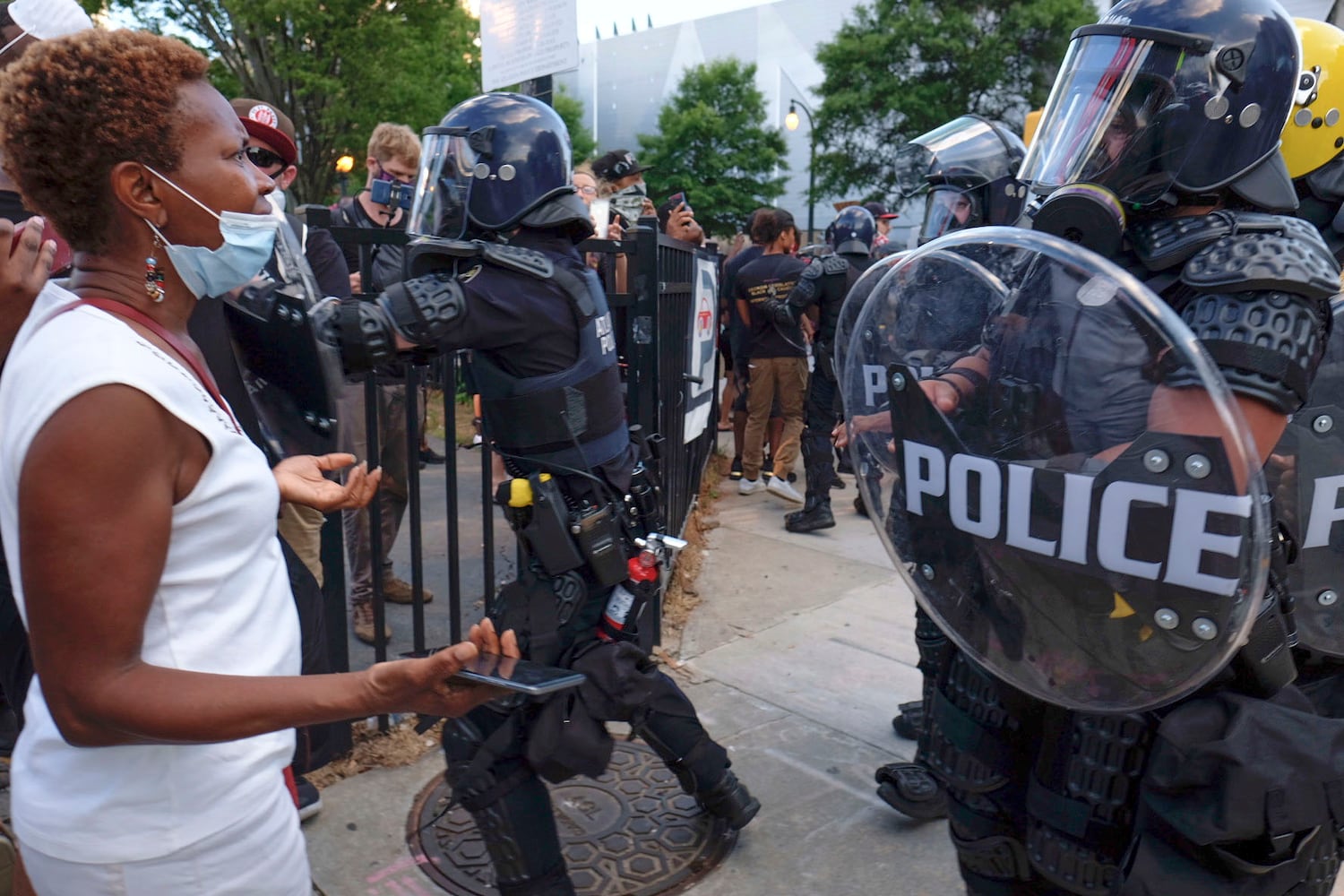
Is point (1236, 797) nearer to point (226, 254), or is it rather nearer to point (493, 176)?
point (226, 254)

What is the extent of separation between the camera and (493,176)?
2695 millimetres

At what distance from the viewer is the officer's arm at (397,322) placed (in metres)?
2.26

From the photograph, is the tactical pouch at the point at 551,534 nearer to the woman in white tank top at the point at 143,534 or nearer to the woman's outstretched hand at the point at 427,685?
the woman in white tank top at the point at 143,534

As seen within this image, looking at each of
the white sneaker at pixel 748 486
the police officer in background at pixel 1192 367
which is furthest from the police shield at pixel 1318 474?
the white sneaker at pixel 748 486

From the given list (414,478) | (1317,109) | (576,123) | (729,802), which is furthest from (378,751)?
(576,123)

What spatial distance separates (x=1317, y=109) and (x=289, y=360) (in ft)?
7.40

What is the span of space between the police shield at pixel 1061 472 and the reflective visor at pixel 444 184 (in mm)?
1314

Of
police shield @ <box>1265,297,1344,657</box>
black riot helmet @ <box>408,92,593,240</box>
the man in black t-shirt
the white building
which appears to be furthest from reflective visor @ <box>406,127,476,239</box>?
the white building

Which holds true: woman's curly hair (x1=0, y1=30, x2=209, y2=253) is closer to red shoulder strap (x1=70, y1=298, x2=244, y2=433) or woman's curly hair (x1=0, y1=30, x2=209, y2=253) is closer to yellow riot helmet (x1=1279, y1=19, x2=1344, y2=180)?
red shoulder strap (x1=70, y1=298, x2=244, y2=433)

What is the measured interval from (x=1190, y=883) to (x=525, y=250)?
199 cm

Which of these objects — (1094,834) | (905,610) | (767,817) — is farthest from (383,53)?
(1094,834)

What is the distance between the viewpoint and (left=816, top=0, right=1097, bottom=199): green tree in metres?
36.1

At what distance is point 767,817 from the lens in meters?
3.23

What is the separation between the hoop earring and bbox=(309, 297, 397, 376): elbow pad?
0.81 meters
